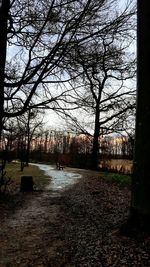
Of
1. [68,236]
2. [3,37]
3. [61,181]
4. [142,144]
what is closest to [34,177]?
[61,181]

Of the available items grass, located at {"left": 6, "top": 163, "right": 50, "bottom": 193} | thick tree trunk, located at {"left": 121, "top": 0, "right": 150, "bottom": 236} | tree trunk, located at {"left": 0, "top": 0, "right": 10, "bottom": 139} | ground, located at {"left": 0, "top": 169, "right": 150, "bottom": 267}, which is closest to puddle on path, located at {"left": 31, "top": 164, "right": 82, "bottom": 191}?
grass, located at {"left": 6, "top": 163, "right": 50, "bottom": 193}

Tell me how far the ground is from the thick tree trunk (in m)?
0.47

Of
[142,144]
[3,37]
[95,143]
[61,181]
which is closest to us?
[142,144]

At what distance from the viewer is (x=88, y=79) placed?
39.3 feet

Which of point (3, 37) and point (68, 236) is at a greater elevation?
point (3, 37)

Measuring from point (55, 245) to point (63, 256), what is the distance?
727mm

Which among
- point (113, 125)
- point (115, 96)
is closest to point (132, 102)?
point (115, 96)

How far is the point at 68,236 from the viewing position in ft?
25.1

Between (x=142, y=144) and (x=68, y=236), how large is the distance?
242 centimetres

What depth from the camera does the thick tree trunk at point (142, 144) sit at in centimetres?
668

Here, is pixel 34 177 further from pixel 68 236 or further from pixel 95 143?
pixel 68 236

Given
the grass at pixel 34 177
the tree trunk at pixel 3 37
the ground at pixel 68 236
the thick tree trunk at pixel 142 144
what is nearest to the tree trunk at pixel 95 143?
the grass at pixel 34 177

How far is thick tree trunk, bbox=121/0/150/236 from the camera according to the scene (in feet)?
21.9

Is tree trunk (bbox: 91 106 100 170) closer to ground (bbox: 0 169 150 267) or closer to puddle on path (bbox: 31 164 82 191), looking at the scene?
puddle on path (bbox: 31 164 82 191)
